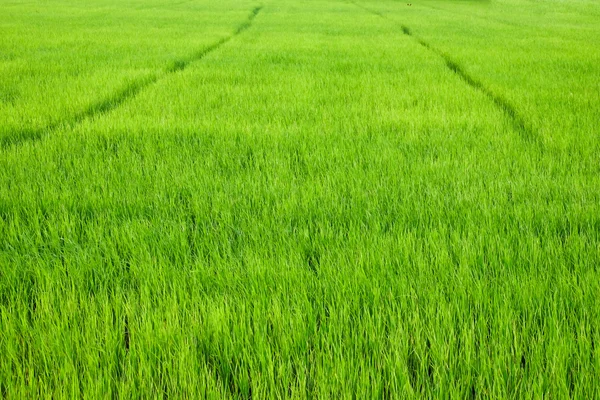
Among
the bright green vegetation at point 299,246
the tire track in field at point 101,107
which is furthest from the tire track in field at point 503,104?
the tire track in field at point 101,107

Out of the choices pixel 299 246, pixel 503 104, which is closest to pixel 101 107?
pixel 299 246

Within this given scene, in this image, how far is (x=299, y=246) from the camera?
5.63 ft

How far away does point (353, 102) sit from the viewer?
4477 mm

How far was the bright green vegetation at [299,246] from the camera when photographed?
1110 millimetres

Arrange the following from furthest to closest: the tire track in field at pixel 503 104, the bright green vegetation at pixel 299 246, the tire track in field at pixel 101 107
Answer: the tire track in field at pixel 503 104
the tire track in field at pixel 101 107
the bright green vegetation at pixel 299 246

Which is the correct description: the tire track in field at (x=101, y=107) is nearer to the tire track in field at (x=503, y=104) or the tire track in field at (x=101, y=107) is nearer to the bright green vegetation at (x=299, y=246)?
the bright green vegetation at (x=299, y=246)

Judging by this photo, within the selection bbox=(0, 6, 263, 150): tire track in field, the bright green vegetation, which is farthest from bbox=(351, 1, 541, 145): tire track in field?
bbox=(0, 6, 263, 150): tire track in field

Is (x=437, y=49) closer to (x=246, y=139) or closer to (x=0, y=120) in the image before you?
(x=246, y=139)

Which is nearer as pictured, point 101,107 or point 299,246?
point 299,246

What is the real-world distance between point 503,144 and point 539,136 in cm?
44

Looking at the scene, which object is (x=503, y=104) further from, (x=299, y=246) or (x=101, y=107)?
(x=101, y=107)

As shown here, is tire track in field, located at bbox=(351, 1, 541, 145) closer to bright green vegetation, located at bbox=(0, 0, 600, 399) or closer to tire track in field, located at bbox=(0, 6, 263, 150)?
bright green vegetation, located at bbox=(0, 0, 600, 399)

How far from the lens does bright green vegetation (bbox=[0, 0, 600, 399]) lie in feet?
3.64

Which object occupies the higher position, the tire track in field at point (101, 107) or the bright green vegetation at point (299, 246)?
the tire track in field at point (101, 107)
